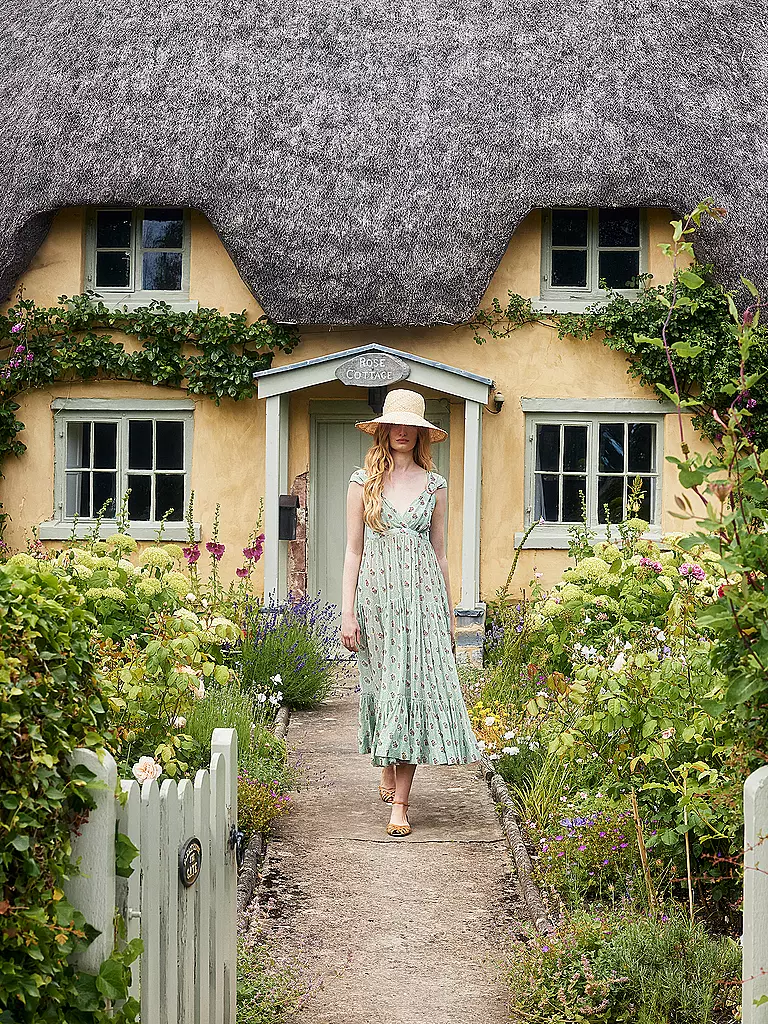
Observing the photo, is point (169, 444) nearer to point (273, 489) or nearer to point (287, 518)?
point (273, 489)

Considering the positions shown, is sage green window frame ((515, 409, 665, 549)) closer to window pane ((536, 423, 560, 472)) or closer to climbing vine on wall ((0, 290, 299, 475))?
window pane ((536, 423, 560, 472))

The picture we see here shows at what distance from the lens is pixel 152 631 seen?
14.7 ft

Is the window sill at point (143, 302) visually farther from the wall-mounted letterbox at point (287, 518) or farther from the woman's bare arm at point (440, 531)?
the woman's bare arm at point (440, 531)

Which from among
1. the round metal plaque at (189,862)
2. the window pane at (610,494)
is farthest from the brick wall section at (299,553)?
the round metal plaque at (189,862)

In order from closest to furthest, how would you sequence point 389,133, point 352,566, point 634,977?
1. point 634,977
2. point 352,566
3. point 389,133

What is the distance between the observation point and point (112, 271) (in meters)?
11.1

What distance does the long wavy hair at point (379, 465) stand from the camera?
208 inches

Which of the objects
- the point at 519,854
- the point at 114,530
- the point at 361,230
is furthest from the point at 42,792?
the point at 114,530

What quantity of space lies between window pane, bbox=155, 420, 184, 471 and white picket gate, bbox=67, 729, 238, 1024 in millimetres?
7721

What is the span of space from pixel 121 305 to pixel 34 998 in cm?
930

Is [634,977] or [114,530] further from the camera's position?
[114,530]

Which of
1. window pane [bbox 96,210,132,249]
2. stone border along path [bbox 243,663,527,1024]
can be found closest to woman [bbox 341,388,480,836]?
stone border along path [bbox 243,663,527,1024]

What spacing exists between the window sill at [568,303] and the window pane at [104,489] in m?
4.23

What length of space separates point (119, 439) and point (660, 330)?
506cm
